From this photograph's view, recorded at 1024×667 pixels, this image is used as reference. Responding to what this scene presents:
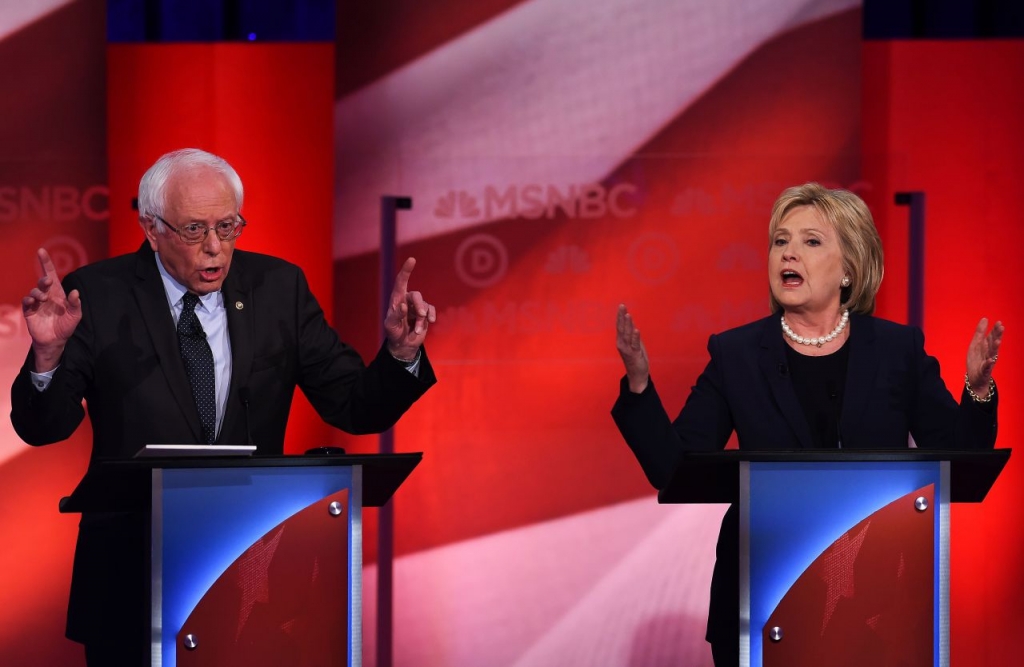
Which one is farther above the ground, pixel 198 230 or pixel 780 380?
pixel 198 230

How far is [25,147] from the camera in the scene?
14.2ft

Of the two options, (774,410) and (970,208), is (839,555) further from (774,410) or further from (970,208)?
(970,208)

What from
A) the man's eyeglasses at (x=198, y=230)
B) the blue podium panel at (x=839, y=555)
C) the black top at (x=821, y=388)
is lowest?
the blue podium panel at (x=839, y=555)

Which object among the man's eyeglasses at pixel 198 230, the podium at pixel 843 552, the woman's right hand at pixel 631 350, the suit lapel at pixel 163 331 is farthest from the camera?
the man's eyeglasses at pixel 198 230

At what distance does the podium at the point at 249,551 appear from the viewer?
2109mm

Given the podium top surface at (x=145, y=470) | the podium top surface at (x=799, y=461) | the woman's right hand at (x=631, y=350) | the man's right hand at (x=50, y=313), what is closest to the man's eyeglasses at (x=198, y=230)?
the man's right hand at (x=50, y=313)

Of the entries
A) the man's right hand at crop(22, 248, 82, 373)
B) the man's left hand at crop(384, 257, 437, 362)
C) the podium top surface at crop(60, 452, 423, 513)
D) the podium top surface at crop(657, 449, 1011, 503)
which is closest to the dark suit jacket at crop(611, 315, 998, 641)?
the podium top surface at crop(657, 449, 1011, 503)

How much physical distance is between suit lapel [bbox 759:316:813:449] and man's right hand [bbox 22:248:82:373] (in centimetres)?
147

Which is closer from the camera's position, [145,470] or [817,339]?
[145,470]

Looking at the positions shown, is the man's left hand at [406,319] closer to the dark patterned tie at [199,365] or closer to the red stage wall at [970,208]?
the dark patterned tie at [199,365]

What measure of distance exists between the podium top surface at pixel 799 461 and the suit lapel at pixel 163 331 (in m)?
1.04

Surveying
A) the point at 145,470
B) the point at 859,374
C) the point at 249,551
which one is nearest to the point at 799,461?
the point at 859,374

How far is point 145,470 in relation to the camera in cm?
212

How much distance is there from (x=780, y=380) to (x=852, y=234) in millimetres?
404
